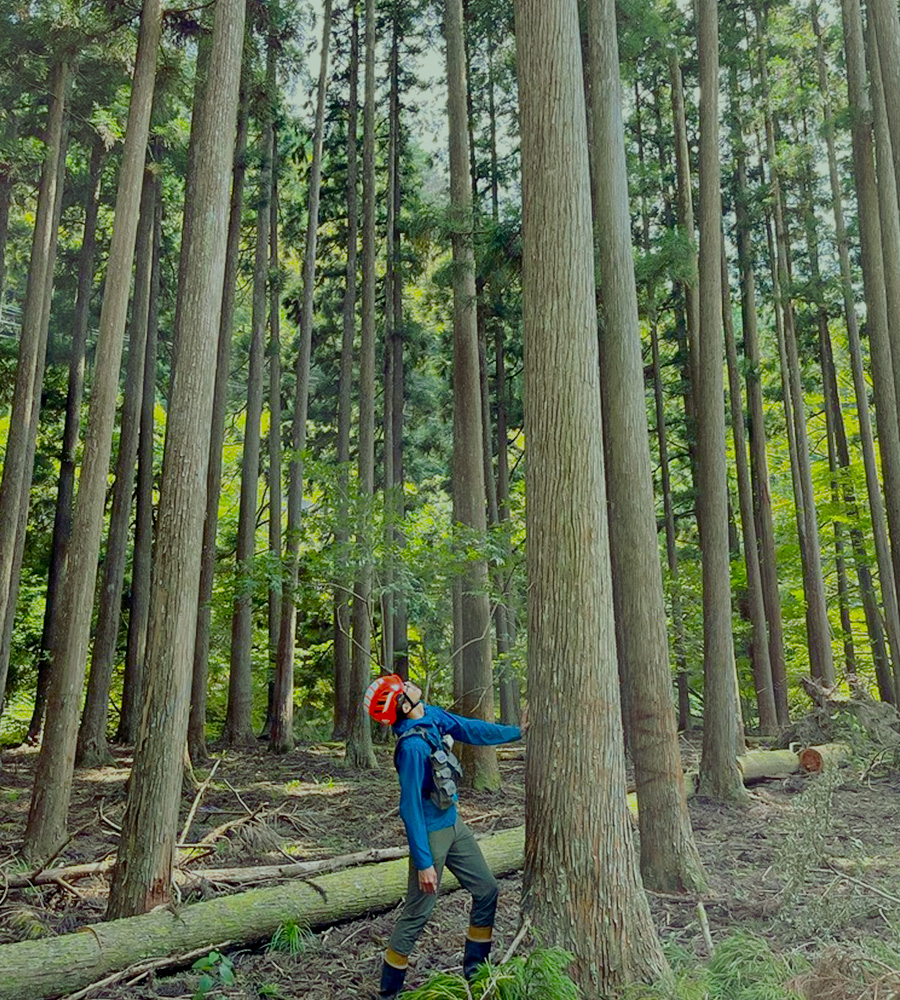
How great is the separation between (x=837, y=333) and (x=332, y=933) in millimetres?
22159

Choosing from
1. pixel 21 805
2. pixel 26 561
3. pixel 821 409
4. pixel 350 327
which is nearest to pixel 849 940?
pixel 21 805

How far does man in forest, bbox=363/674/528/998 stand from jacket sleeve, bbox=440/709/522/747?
0.02 meters

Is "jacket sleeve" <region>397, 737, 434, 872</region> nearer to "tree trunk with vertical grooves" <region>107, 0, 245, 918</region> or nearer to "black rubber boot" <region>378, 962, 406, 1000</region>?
"black rubber boot" <region>378, 962, 406, 1000</region>

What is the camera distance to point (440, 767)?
5.07 meters

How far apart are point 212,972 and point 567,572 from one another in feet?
11.7

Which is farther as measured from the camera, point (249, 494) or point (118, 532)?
point (249, 494)

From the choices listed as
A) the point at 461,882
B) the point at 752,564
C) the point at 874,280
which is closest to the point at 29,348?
the point at 461,882

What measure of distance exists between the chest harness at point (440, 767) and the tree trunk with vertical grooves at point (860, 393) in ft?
38.5

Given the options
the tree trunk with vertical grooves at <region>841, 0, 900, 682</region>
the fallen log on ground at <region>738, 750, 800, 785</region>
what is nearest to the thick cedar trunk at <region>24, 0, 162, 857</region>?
the fallen log on ground at <region>738, 750, 800, 785</region>

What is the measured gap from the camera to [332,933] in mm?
6410

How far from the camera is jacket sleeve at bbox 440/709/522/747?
5.38 m

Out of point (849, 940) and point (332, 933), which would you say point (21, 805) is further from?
point (849, 940)

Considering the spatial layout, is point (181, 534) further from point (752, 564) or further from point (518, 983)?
point (752, 564)

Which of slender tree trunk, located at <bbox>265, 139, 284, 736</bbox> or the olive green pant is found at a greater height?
slender tree trunk, located at <bbox>265, 139, 284, 736</bbox>
